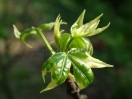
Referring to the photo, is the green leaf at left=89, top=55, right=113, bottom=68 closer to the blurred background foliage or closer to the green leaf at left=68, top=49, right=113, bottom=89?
the green leaf at left=68, top=49, right=113, bottom=89

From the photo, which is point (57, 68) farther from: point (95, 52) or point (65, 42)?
point (95, 52)

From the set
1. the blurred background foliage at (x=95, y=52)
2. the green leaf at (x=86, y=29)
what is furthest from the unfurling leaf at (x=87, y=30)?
the blurred background foliage at (x=95, y=52)

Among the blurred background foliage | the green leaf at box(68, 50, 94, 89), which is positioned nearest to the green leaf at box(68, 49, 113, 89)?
the green leaf at box(68, 50, 94, 89)

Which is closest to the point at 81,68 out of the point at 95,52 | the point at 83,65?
the point at 83,65

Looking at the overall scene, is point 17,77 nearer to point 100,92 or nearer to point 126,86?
point 100,92

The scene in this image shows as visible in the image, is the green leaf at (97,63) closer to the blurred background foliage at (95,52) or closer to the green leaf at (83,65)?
the green leaf at (83,65)

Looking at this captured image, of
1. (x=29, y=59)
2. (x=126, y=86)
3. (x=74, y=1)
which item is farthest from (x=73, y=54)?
(x=29, y=59)
